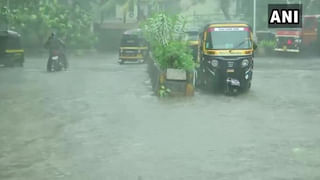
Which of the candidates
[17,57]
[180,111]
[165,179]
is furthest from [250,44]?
[17,57]

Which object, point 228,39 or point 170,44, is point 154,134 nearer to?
point 170,44

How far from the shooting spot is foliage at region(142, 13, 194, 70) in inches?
711

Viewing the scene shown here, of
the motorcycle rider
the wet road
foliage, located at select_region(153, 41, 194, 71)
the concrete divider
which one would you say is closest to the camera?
the wet road

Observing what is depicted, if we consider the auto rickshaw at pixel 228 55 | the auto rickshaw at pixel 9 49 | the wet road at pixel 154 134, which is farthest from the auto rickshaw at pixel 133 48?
the auto rickshaw at pixel 228 55

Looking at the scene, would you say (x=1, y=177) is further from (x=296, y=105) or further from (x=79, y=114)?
(x=296, y=105)

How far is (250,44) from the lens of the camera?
1859 cm

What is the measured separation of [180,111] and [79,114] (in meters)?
2.39

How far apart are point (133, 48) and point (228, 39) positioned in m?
Answer: 15.3

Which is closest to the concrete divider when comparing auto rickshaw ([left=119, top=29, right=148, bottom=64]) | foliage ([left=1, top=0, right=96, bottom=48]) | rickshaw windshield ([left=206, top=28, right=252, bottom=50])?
rickshaw windshield ([left=206, top=28, right=252, bottom=50])

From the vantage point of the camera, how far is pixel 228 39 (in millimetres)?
Result: 18547

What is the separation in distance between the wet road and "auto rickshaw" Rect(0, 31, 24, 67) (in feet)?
35.7

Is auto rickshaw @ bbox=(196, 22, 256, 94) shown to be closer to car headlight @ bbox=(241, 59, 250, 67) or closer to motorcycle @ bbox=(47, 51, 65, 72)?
car headlight @ bbox=(241, 59, 250, 67)

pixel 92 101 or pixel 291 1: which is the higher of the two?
pixel 291 1

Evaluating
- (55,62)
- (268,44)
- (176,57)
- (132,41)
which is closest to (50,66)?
(55,62)
